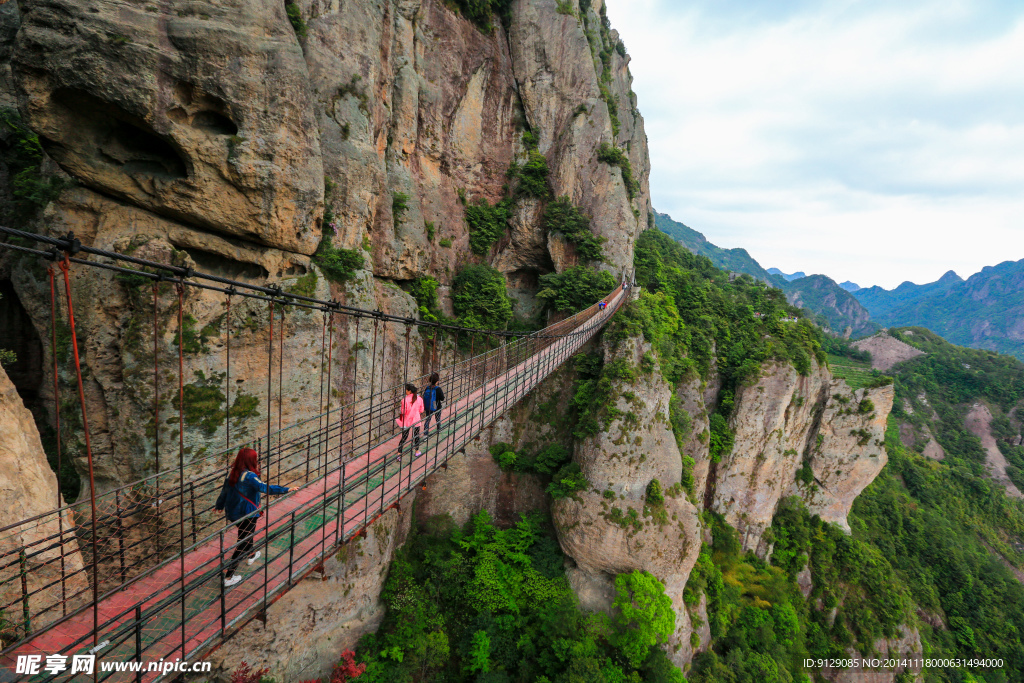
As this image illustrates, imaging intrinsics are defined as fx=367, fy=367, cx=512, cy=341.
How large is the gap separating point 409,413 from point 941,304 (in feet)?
481

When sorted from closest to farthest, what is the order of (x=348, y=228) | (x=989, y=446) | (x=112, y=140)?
1. (x=112, y=140)
2. (x=348, y=228)
3. (x=989, y=446)

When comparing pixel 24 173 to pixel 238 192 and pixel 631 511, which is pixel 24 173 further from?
pixel 631 511

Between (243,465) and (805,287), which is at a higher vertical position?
(805,287)

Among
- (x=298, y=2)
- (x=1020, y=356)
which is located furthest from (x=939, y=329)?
(x=298, y=2)

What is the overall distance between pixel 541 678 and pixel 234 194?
12.9 metres

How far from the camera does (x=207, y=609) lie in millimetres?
3188

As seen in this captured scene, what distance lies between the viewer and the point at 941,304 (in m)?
96.6

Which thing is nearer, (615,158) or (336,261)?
(336,261)

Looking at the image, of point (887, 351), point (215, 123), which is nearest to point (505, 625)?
point (215, 123)

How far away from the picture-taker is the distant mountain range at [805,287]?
8144cm

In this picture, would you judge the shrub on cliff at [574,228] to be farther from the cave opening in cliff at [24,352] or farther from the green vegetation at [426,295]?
the cave opening in cliff at [24,352]

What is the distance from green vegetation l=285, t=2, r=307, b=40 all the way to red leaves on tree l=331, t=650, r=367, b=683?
1496 cm

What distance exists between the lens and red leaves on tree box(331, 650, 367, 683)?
28.8 ft

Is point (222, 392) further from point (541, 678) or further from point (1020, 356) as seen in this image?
point (1020, 356)
